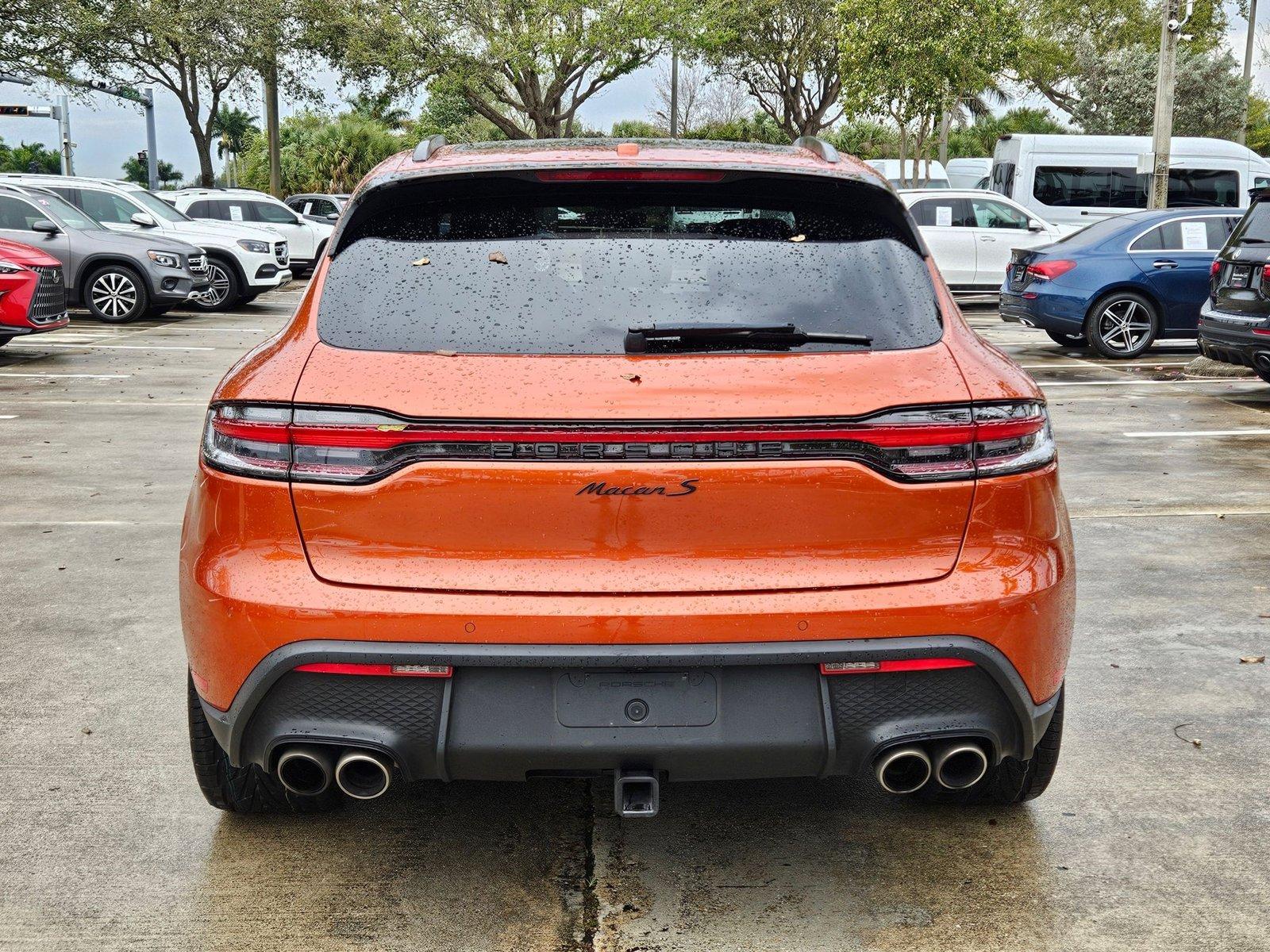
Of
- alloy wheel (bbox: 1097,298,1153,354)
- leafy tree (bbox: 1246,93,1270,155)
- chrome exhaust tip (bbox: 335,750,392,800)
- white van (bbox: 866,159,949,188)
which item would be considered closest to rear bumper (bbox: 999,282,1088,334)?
alloy wheel (bbox: 1097,298,1153,354)

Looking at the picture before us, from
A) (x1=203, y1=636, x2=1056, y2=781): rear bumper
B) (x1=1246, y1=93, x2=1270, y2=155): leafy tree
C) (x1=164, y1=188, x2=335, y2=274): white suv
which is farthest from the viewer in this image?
(x1=1246, y1=93, x2=1270, y2=155): leafy tree

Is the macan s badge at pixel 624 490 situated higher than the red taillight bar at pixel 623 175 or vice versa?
the red taillight bar at pixel 623 175

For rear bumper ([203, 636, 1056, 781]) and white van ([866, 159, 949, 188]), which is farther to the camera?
white van ([866, 159, 949, 188])

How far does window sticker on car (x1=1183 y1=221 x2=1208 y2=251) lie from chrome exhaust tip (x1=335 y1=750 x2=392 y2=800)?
1330cm

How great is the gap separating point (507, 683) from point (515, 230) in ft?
3.38

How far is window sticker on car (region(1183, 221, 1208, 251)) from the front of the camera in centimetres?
1415

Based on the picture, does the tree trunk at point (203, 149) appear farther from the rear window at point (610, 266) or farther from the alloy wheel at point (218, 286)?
the rear window at point (610, 266)

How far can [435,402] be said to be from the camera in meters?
2.62

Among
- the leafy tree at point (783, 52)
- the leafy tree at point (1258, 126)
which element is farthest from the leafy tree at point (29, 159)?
the leafy tree at point (1258, 126)

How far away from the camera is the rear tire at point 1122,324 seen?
560 inches

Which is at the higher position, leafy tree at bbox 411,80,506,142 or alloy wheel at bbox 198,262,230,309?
leafy tree at bbox 411,80,506,142

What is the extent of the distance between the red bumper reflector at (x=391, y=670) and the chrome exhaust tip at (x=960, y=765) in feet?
3.40

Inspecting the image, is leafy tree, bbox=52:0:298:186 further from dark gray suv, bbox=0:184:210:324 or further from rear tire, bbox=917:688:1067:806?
rear tire, bbox=917:688:1067:806

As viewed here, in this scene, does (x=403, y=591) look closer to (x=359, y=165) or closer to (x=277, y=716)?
(x=277, y=716)
